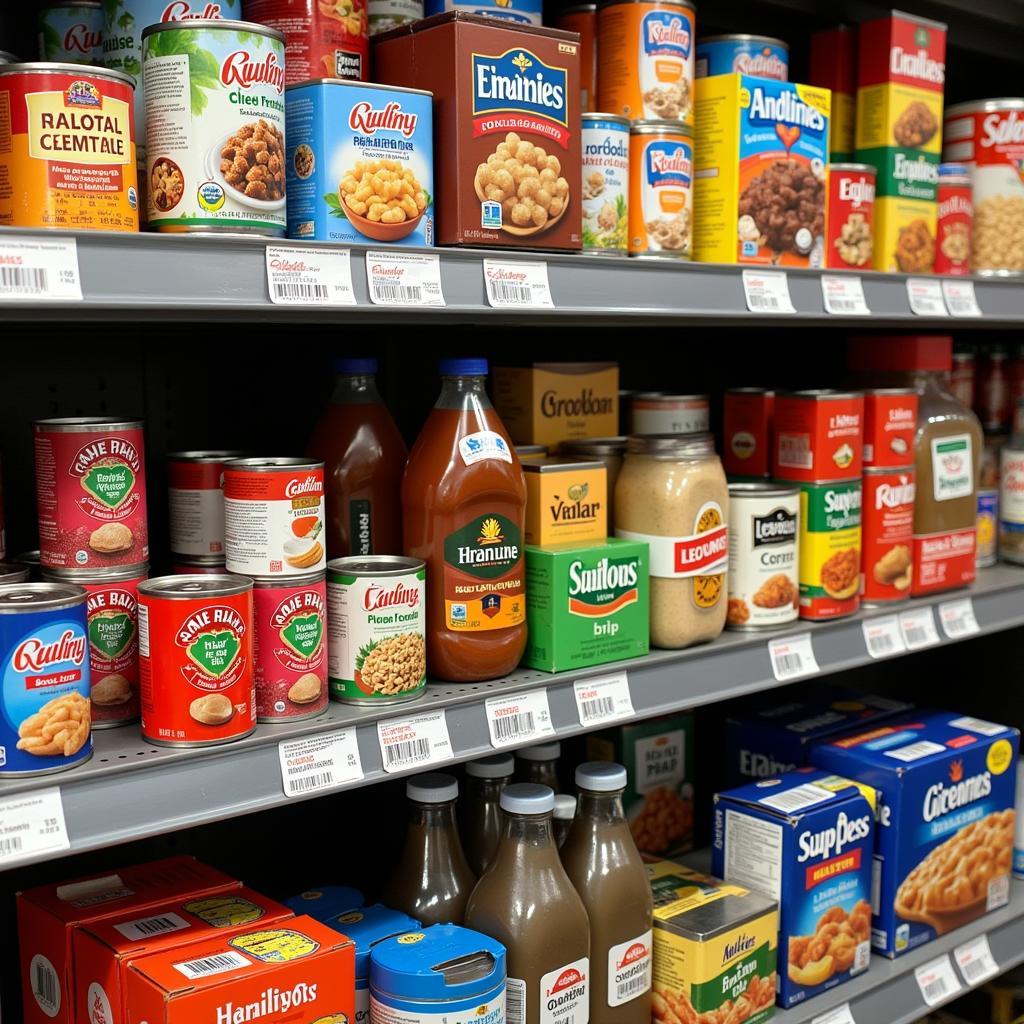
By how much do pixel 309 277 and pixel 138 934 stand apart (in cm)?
72

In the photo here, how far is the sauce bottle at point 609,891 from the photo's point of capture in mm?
1588

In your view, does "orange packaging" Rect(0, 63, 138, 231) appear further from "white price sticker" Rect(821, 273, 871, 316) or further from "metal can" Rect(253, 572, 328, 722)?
"white price sticker" Rect(821, 273, 871, 316)

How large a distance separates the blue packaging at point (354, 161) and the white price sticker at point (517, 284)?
10 centimetres

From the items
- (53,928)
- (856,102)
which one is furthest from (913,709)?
(53,928)

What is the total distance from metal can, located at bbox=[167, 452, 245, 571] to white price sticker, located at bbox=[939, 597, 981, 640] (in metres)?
1.23

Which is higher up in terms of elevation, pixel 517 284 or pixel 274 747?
pixel 517 284

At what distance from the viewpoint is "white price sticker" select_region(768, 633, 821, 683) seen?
1758 mm

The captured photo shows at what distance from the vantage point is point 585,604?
1572mm

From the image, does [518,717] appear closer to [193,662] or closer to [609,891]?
[609,891]

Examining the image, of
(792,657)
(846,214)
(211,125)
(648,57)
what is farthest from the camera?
(846,214)

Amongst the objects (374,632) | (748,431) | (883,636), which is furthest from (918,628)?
(374,632)

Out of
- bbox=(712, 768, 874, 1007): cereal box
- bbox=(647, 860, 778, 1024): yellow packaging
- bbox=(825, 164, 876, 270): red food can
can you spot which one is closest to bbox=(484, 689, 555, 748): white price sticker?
bbox=(647, 860, 778, 1024): yellow packaging

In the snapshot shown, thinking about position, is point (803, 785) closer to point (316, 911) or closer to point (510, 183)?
point (316, 911)

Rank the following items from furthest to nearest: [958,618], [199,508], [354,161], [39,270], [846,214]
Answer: [958,618]
[846,214]
[199,508]
[354,161]
[39,270]
